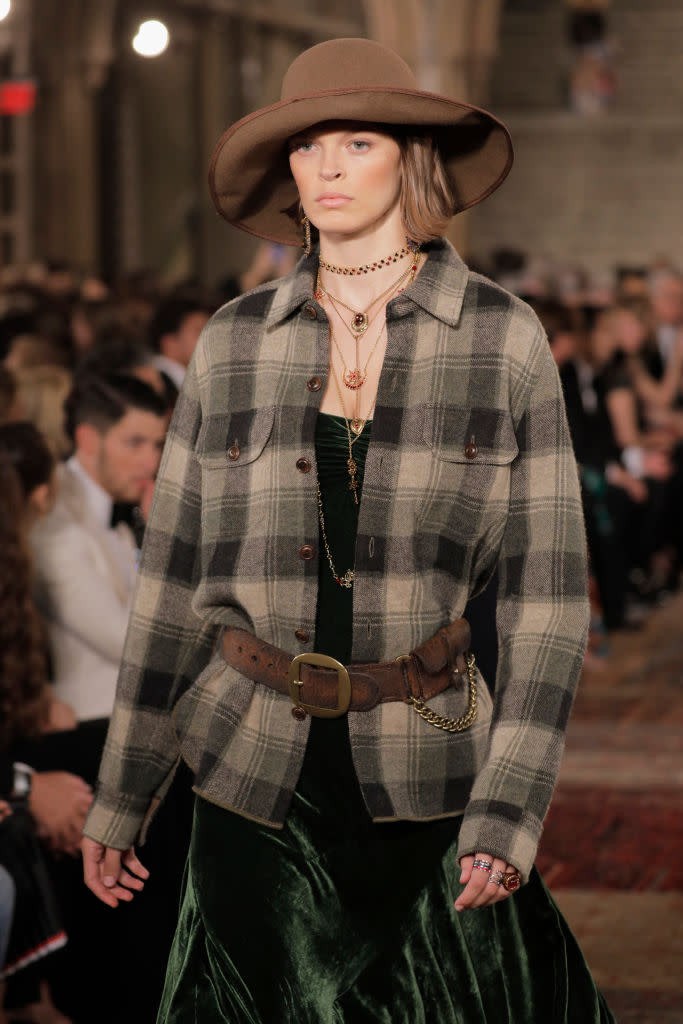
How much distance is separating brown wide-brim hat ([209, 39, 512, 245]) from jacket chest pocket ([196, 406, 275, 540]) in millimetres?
330

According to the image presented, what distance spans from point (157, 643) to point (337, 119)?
720mm

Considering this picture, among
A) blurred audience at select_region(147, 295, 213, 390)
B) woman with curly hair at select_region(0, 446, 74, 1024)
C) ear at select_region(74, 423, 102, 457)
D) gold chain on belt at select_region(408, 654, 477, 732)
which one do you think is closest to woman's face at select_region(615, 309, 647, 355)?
blurred audience at select_region(147, 295, 213, 390)

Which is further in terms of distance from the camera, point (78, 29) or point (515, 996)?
point (78, 29)

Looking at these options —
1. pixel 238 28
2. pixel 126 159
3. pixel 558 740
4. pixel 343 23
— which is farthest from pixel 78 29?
pixel 558 740

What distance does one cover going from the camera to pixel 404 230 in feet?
7.34

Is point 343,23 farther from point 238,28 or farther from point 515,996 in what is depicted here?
point 515,996

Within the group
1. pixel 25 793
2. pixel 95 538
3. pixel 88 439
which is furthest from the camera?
pixel 88 439

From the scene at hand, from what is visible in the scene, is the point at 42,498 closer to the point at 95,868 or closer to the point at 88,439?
the point at 88,439

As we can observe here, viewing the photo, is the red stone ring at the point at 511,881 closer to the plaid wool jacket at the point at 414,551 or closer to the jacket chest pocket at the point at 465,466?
the plaid wool jacket at the point at 414,551

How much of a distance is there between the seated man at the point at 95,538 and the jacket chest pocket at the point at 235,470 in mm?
1679

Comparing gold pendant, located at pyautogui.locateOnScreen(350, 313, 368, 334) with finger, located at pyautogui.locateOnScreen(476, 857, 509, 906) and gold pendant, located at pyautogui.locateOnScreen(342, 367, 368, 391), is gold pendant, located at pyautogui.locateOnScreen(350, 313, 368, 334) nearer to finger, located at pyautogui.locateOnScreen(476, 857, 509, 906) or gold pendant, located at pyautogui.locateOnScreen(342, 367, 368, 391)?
gold pendant, located at pyautogui.locateOnScreen(342, 367, 368, 391)

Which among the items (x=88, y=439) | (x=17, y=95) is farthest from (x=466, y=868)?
(x=17, y=95)

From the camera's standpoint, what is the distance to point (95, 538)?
414cm

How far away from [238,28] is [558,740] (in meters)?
20.3
